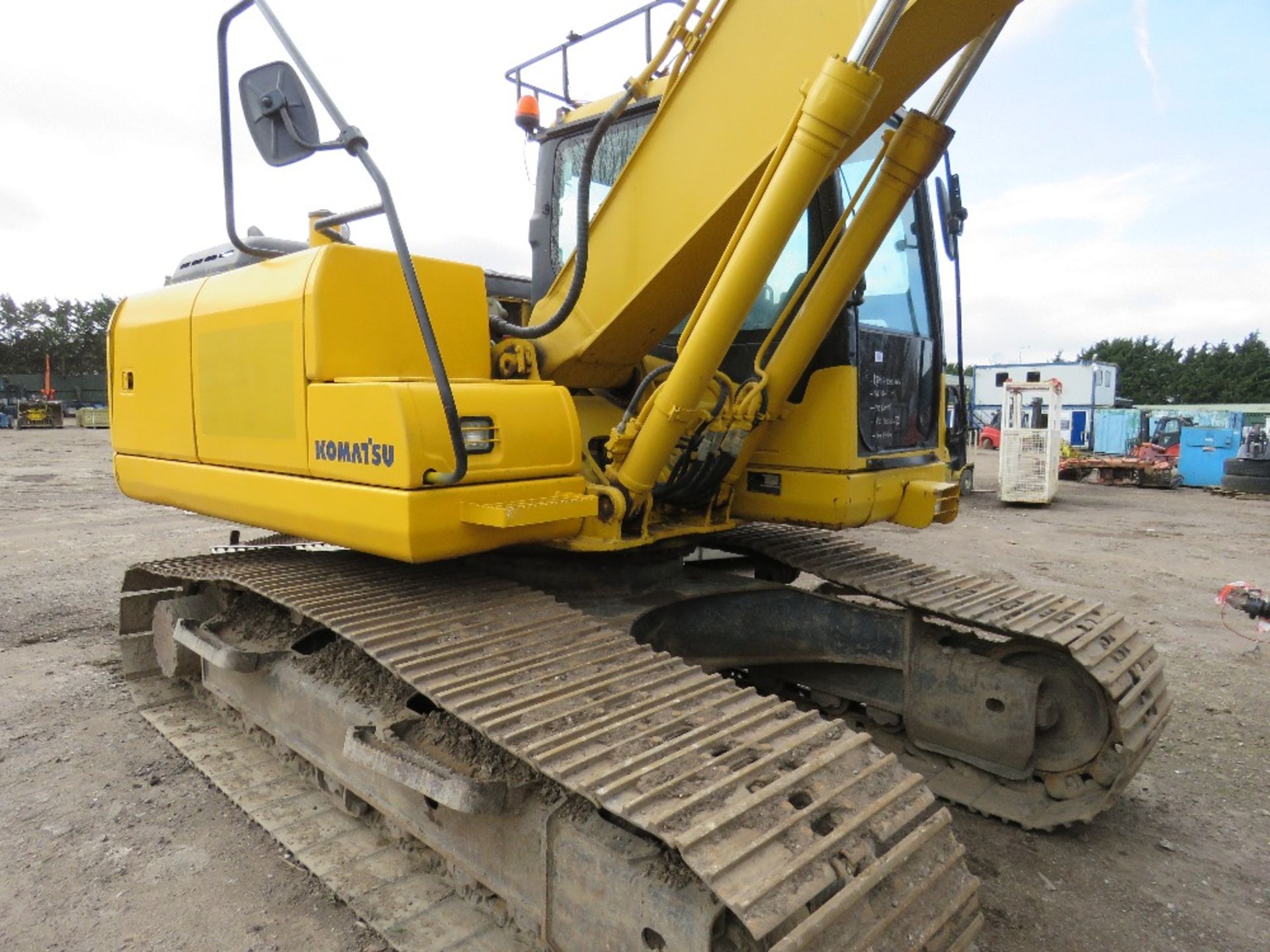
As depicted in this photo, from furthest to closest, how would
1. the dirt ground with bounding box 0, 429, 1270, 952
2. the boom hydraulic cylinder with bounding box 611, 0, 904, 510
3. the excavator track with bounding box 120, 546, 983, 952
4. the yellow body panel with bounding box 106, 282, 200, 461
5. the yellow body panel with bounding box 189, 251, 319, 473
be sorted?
the yellow body panel with bounding box 106, 282, 200, 461 → the yellow body panel with bounding box 189, 251, 319, 473 → the dirt ground with bounding box 0, 429, 1270, 952 → the boom hydraulic cylinder with bounding box 611, 0, 904, 510 → the excavator track with bounding box 120, 546, 983, 952

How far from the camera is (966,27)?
7.29 feet

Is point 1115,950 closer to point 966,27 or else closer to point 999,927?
point 999,927

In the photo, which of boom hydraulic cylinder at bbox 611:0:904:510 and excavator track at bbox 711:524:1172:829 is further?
excavator track at bbox 711:524:1172:829

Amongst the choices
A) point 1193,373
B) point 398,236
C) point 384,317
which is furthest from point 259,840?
point 1193,373

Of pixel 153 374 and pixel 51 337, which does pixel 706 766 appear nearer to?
pixel 153 374

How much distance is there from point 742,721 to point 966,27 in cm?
190

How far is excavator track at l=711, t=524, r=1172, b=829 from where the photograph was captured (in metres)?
3.00

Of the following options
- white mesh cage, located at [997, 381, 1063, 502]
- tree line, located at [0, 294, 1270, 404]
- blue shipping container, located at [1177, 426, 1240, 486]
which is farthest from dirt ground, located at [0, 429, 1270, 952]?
tree line, located at [0, 294, 1270, 404]

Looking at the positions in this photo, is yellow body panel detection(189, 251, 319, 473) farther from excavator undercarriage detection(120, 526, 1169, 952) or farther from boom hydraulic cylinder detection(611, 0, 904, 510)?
boom hydraulic cylinder detection(611, 0, 904, 510)

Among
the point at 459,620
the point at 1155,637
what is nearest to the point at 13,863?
the point at 459,620

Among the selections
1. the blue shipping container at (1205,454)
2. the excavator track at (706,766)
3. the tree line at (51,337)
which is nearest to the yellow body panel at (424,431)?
the excavator track at (706,766)

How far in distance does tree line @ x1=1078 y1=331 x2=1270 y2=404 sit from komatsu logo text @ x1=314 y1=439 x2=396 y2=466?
5470 centimetres

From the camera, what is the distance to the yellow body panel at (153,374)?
341 centimetres

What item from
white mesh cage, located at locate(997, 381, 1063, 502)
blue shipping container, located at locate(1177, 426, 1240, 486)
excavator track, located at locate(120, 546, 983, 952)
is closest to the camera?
excavator track, located at locate(120, 546, 983, 952)
